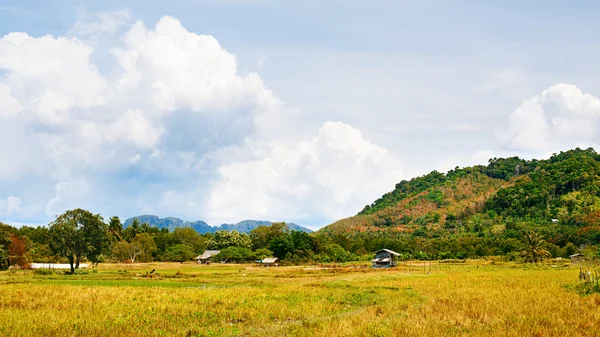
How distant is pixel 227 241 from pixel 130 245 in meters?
24.9

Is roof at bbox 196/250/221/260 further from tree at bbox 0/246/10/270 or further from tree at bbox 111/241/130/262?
tree at bbox 0/246/10/270

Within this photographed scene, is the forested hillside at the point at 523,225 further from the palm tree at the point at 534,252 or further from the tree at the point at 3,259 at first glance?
the tree at the point at 3,259

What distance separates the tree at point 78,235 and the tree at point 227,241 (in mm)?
48997

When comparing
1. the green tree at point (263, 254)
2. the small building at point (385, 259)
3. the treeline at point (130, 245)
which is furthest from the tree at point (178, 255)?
the small building at point (385, 259)

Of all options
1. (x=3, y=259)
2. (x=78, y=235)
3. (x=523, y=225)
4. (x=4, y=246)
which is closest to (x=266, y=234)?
(x=78, y=235)

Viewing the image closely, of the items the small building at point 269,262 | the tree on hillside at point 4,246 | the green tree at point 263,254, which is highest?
the tree on hillside at point 4,246

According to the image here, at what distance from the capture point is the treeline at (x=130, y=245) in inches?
2896

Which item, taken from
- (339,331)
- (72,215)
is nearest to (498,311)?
(339,331)

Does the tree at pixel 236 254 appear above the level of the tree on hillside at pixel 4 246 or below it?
below

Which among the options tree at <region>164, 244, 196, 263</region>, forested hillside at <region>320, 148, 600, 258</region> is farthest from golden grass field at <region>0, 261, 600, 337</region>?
tree at <region>164, 244, 196, 263</region>

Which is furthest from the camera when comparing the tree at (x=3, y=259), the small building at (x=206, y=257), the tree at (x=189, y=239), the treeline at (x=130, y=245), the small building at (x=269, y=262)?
the tree at (x=189, y=239)

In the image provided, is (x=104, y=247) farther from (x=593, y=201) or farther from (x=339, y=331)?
(x=593, y=201)

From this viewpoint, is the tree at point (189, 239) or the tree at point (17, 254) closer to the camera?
the tree at point (17, 254)

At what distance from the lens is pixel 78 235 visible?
242 feet
